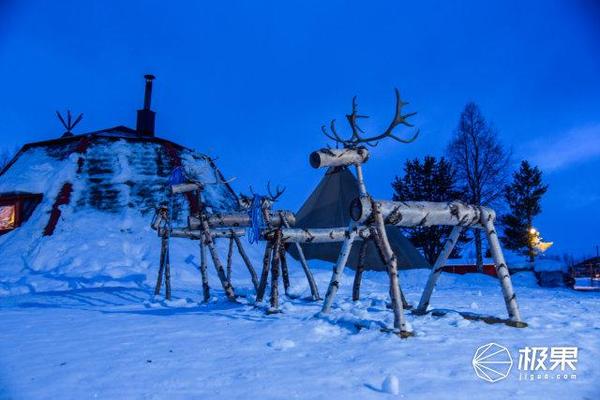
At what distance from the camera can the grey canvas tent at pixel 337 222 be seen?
1620cm

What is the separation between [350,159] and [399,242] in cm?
1238

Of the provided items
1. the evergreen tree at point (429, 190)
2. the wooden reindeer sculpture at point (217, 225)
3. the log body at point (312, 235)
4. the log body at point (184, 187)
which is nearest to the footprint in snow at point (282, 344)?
the log body at point (312, 235)

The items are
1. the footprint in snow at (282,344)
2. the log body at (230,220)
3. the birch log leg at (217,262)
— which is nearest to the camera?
the footprint in snow at (282,344)

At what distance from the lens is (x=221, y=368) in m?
3.13

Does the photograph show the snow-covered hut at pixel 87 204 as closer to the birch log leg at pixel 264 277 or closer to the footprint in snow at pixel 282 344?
the birch log leg at pixel 264 277

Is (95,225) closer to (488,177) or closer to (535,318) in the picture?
(535,318)

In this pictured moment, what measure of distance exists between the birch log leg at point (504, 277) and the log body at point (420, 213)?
0.35ft

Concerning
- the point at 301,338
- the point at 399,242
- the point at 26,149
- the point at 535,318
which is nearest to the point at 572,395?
the point at 301,338

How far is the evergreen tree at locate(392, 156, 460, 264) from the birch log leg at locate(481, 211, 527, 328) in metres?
17.8

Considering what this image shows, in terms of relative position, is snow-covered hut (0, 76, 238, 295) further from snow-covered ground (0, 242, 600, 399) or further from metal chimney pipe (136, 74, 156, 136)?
snow-covered ground (0, 242, 600, 399)

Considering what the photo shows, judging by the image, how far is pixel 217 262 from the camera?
7324 millimetres

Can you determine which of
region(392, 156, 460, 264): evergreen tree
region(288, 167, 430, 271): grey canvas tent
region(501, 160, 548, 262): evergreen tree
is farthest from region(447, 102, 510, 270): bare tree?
region(501, 160, 548, 262): evergreen tree

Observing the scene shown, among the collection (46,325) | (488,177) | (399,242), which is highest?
(488,177)

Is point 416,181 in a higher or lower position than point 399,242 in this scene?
higher
